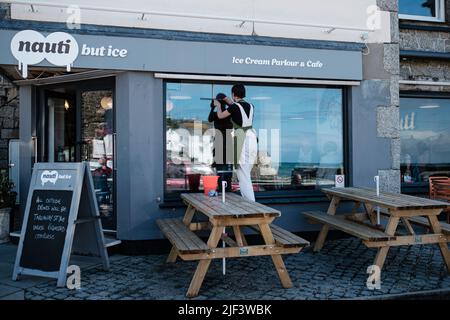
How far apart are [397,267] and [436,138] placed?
382 centimetres

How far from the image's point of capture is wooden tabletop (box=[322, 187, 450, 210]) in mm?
4527

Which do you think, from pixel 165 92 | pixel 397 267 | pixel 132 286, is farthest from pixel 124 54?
pixel 397 267

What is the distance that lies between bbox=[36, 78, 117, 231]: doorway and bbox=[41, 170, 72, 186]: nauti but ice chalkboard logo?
52.5 inches

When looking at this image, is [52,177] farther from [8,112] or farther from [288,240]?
[8,112]

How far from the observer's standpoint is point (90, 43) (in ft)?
18.4

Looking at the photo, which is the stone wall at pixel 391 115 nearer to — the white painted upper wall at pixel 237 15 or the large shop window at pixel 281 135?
the white painted upper wall at pixel 237 15

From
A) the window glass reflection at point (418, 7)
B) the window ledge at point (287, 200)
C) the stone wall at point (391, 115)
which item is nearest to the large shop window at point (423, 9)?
the window glass reflection at point (418, 7)

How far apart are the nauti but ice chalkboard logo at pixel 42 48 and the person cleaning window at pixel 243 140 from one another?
2.12m

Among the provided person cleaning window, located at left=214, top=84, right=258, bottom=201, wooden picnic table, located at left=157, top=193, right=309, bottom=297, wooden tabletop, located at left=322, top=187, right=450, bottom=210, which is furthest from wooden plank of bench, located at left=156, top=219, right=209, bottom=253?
wooden tabletop, located at left=322, top=187, right=450, bottom=210

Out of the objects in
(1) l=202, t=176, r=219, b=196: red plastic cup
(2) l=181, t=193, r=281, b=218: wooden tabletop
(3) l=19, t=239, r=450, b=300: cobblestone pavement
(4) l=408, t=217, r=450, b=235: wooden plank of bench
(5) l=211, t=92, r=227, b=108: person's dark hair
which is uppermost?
(5) l=211, t=92, r=227, b=108: person's dark hair

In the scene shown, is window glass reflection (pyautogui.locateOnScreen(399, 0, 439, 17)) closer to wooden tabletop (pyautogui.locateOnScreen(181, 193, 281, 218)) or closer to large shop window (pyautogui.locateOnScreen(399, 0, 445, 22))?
large shop window (pyautogui.locateOnScreen(399, 0, 445, 22))

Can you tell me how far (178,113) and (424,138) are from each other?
4.62m

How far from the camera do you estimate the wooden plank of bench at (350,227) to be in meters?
4.52

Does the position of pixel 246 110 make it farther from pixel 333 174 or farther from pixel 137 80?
pixel 333 174
